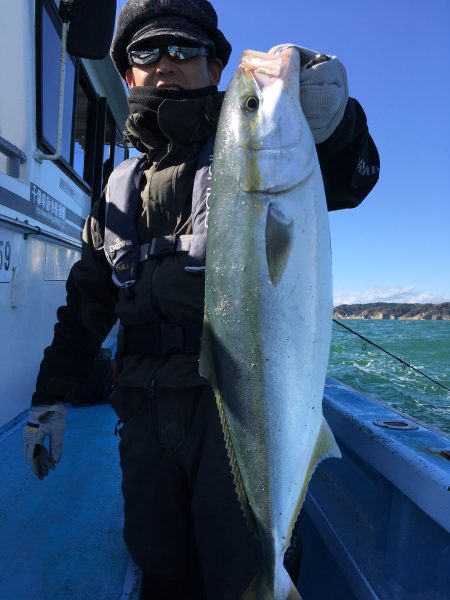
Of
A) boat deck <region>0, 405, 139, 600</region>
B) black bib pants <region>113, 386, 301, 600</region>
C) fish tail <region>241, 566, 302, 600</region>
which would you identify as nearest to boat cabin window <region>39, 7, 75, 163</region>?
boat deck <region>0, 405, 139, 600</region>

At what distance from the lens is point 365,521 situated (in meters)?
2.44

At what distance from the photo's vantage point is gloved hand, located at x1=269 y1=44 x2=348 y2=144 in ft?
5.14

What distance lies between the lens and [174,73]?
1.98 m

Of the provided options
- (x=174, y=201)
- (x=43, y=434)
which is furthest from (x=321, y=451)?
(x=43, y=434)

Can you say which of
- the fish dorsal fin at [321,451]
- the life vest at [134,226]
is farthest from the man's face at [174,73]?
the fish dorsal fin at [321,451]

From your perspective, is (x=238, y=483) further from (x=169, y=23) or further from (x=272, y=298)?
(x=169, y=23)

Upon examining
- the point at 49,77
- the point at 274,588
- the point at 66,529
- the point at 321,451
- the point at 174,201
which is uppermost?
the point at 49,77

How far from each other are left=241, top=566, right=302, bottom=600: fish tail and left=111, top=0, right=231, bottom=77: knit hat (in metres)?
2.02

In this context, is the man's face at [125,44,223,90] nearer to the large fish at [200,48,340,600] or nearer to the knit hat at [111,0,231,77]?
the knit hat at [111,0,231,77]

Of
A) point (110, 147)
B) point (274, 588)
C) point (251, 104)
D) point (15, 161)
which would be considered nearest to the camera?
point (274, 588)

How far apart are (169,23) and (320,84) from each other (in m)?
0.82

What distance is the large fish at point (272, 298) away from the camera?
1437 millimetres

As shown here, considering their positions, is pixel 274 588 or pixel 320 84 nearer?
pixel 274 588

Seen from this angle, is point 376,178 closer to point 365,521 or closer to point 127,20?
point 127,20
